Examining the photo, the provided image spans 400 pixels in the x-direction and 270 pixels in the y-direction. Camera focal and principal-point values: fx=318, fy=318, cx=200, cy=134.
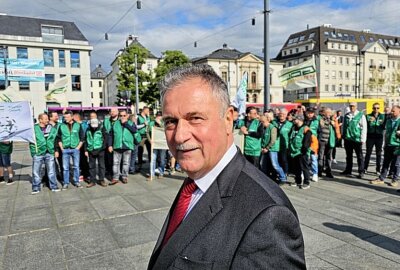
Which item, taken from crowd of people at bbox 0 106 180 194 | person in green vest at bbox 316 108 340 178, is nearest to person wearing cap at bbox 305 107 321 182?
person in green vest at bbox 316 108 340 178

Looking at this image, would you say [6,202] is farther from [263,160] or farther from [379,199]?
[379,199]

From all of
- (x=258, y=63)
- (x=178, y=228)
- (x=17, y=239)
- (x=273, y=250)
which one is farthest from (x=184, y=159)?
(x=258, y=63)

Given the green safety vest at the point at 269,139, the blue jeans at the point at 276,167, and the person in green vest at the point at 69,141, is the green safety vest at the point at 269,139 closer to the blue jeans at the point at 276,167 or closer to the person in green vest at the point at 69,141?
the blue jeans at the point at 276,167

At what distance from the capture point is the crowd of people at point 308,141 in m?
7.61

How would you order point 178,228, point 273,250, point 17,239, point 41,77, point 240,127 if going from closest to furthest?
point 273,250, point 178,228, point 17,239, point 240,127, point 41,77

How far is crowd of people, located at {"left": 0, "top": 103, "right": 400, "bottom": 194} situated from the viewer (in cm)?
763

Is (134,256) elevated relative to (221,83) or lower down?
lower down

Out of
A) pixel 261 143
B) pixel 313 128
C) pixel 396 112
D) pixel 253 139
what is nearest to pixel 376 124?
pixel 396 112

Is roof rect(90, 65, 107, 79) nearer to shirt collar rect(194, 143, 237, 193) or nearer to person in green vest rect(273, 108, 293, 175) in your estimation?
person in green vest rect(273, 108, 293, 175)

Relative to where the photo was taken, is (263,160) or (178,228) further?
(263,160)

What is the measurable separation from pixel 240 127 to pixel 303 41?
74440mm

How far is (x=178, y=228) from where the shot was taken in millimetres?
1335

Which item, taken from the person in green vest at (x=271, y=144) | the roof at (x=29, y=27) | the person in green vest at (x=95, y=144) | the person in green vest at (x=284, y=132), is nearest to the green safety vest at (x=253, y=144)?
the person in green vest at (x=271, y=144)

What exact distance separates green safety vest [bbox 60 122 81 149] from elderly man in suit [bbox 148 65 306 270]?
7.13 m
